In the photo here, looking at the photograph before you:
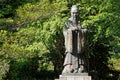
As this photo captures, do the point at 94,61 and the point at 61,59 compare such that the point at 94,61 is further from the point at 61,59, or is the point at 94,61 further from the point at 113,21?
the point at 113,21

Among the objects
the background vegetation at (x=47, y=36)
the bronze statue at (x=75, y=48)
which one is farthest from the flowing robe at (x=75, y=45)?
the background vegetation at (x=47, y=36)

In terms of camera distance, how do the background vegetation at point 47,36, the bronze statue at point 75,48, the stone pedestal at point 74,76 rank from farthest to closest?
the background vegetation at point 47,36 < the bronze statue at point 75,48 < the stone pedestal at point 74,76

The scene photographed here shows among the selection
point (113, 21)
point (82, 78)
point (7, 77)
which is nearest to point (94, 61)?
point (113, 21)

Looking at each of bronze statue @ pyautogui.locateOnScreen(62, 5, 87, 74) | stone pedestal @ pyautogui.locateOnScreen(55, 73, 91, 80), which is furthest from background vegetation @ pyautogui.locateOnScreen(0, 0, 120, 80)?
stone pedestal @ pyautogui.locateOnScreen(55, 73, 91, 80)

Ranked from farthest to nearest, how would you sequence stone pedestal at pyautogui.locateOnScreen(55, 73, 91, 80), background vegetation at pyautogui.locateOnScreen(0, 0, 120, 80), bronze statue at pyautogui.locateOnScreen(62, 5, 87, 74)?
background vegetation at pyautogui.locateOnScreen(0, 0, 120, 80) → bronze statue at pyautogui.locateOnScreen(62, 5, 87, 74) → stone pedestal at pyautogui.locateOnScreen(55, 73, 91, 80)

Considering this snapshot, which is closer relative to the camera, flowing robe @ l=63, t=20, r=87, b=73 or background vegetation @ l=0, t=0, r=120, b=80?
flowing robe @ l=63, t=20, r=87, b=73

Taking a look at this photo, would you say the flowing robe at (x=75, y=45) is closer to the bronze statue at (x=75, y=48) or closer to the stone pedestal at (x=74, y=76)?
the bronze statue at (x=75, y=48)

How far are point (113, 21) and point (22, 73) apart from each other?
23.1 ft

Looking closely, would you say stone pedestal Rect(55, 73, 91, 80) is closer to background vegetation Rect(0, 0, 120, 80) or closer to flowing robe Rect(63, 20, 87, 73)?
flowing robe Rect(63, 20, 87, 73)

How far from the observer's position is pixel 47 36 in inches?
816

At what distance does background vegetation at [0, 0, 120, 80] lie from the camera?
61.4 ft

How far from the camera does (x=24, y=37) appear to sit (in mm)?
19141

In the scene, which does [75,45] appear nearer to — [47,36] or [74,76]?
[74,76]

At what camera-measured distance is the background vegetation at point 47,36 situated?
737 inches
